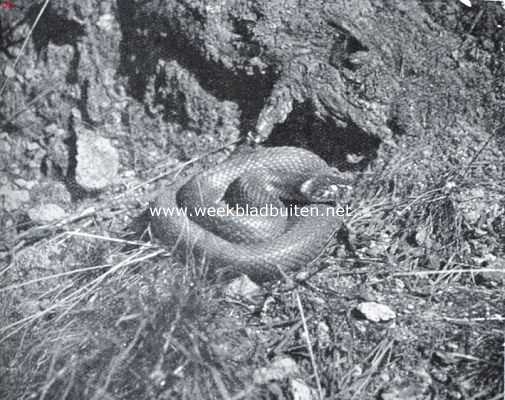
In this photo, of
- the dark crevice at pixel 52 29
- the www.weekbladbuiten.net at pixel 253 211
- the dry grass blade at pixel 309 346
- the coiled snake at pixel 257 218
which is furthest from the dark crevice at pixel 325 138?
Answer: the dark crevice at pixel 52 29

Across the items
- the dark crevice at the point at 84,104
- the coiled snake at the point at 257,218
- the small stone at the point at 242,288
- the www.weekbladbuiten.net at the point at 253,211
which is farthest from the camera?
the dark crevice at the point at 84,104

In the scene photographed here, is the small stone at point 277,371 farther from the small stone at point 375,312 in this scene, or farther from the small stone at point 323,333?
the small stone at point 375,312


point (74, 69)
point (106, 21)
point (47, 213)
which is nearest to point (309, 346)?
point (47, 213)

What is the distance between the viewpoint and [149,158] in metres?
5.40

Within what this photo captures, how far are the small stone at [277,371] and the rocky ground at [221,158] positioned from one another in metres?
0.01

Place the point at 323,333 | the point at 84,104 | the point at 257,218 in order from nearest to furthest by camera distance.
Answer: the point at 323,333, the point at 257,218, the point at 84,104

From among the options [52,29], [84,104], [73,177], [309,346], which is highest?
[52,29]

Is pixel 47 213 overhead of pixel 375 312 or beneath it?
beneath

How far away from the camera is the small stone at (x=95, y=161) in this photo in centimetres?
512

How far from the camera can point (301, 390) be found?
326cm

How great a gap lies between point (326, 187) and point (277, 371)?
2.01 metres

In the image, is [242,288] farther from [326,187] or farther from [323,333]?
[326,187]

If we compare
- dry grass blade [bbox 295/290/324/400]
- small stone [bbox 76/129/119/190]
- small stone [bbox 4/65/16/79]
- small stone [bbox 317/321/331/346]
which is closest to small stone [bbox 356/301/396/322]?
small stone [bbox 317/321/331/346]

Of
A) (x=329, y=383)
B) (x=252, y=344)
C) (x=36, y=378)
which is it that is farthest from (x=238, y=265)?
(x=36, y=378)
